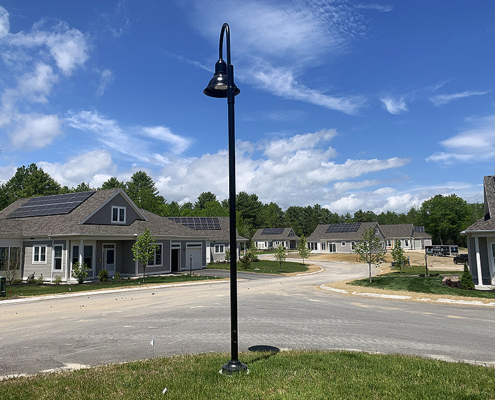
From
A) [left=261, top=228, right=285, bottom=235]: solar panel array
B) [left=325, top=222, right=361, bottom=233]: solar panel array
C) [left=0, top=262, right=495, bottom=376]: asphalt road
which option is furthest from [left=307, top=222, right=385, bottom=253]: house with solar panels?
[left=0, top=262, right=495, bottom=376]: asphalt road

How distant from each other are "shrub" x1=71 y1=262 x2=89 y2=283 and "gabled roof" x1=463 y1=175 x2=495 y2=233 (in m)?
25.4

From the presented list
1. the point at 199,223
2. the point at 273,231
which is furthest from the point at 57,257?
the point at 273,231

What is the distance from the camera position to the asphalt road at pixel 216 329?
8672 mm

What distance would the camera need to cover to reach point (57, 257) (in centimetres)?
2758

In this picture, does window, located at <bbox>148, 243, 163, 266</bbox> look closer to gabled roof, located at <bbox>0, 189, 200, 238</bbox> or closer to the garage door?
gabled roof, located at <bbox>0, 189, 200, 238</bbox>

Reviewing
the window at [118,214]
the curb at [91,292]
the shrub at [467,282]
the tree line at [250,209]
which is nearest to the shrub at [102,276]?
the curb at [91,292]

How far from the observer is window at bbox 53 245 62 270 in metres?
27.5

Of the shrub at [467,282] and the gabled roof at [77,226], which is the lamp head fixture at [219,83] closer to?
the shrub at [467,282]

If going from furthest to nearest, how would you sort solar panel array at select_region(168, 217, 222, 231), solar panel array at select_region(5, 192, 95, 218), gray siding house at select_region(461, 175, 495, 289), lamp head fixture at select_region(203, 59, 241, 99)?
1. solar panel array at select_region(168, 217, 222, 231)
2. solar panel array at select_region(5, 192, 95, 218)
3. gray siding house at select_region(461, 175, 495, 289)
4. lamp head fixture at select_region(203, 59, 241, 99)

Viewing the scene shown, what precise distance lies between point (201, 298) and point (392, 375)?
520 inches

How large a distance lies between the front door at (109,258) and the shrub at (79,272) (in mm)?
2585

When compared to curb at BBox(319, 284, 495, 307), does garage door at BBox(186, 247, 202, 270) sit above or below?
above

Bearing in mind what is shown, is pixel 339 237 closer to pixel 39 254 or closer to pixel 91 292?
pixel 39 254

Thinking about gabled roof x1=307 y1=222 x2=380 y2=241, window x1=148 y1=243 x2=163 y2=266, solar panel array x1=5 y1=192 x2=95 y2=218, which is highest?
solar panel array x1=5 y1=192 x2=95 y2=218
